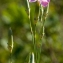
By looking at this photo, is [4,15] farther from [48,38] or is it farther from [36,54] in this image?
[36,54]

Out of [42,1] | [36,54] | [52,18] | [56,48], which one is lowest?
[56,48]

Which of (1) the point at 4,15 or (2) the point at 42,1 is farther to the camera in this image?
(1) the point at 4,15

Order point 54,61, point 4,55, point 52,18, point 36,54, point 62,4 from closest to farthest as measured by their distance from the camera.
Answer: point 36,54 → point 54,61 → point 4,55 → point 52,18 → point 62,4

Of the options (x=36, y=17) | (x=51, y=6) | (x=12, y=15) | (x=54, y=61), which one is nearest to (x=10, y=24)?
(x=12, y=15)

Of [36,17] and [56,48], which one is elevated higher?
[36,17]

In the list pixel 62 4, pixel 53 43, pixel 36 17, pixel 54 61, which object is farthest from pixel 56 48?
pixel 36 17

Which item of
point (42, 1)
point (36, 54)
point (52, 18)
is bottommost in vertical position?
point (52, 18)

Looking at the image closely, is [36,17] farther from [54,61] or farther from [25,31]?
[25,31]

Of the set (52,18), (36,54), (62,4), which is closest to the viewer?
(36,54)

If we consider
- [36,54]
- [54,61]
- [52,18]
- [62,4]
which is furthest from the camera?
[62,4]
